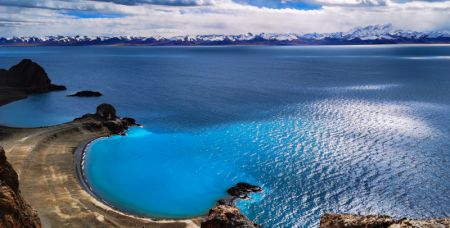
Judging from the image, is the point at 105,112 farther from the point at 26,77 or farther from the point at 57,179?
the point at 26,77

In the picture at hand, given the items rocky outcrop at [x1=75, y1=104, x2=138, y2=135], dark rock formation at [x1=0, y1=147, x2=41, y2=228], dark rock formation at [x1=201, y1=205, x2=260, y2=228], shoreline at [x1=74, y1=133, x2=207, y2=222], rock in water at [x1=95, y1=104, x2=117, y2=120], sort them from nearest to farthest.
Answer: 1. dark rock formation at [x1=201, y1=205, x2=260, y2=228]
2. dark rock formation at [x1=0, y1=147, x2=41, y2=228]
3. shoreline at [x1=74, y1=133, x2=207, y2=222]
4. rocky outcrop at [x1=75, y1=104, x2=138, y2=135]
5. rock in water at [x1=95, y1=104, x2=117, y2=120]

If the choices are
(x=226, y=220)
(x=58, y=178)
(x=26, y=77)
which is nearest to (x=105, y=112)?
(x=58, y=178)

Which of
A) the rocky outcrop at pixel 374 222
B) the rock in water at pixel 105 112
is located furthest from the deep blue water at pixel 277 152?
the rocky outcrop at pixel 374 222

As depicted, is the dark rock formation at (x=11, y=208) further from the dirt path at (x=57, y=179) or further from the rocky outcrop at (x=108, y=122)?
the rocky outcrop at (x=108, y=122)

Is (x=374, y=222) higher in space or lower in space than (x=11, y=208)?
higher

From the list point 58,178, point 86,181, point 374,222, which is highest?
point 374,222

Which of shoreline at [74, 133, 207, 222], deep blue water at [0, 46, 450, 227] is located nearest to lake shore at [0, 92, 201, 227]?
shoreline at [74, 133, 207, 222]

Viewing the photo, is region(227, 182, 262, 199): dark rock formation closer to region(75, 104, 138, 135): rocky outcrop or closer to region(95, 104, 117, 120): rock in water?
region(75, 104, 138, 135): rocky outcrop

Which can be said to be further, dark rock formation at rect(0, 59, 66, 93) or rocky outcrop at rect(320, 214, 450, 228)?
dark rock formation at rect(0, 59, 66, 93)
